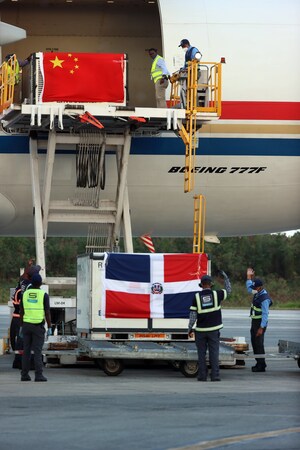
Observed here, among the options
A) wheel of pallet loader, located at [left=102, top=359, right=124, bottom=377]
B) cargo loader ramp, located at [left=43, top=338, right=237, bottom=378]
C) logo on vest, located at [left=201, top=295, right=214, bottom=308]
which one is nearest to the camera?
logo on vest, located at [left=201, top=295, right=214, bottom=308]

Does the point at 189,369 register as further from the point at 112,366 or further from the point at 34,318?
the point at 34,318

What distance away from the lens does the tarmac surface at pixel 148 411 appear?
437 inches

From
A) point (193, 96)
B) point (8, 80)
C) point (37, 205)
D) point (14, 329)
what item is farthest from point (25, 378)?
point (8, 80)

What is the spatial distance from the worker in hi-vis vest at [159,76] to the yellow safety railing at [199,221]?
1.94 meters

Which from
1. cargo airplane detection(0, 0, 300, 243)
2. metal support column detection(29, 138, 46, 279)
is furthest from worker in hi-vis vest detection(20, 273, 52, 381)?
cargo airplane detection(0, 0, 300, 243)

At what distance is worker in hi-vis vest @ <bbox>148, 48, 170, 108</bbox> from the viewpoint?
2189cm

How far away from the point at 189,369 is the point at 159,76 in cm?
593

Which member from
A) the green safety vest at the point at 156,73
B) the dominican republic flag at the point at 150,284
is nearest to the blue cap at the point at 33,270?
the dominican republic flag at the point at 150,284

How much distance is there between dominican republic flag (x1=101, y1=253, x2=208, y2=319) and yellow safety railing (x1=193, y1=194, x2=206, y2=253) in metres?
1.50

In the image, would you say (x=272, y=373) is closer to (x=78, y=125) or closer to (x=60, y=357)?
(x=60, y=357)

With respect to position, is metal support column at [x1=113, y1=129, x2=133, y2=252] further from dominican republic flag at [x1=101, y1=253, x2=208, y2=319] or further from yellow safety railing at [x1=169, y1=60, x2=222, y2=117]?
dominican republic flag at [x1=101, y1=253, x2=208, y2=319]

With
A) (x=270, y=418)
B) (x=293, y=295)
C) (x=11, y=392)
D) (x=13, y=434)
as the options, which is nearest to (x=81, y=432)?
(x=13, y=434)

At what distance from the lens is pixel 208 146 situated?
22.8 m

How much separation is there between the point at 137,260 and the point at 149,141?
3.75 metres
